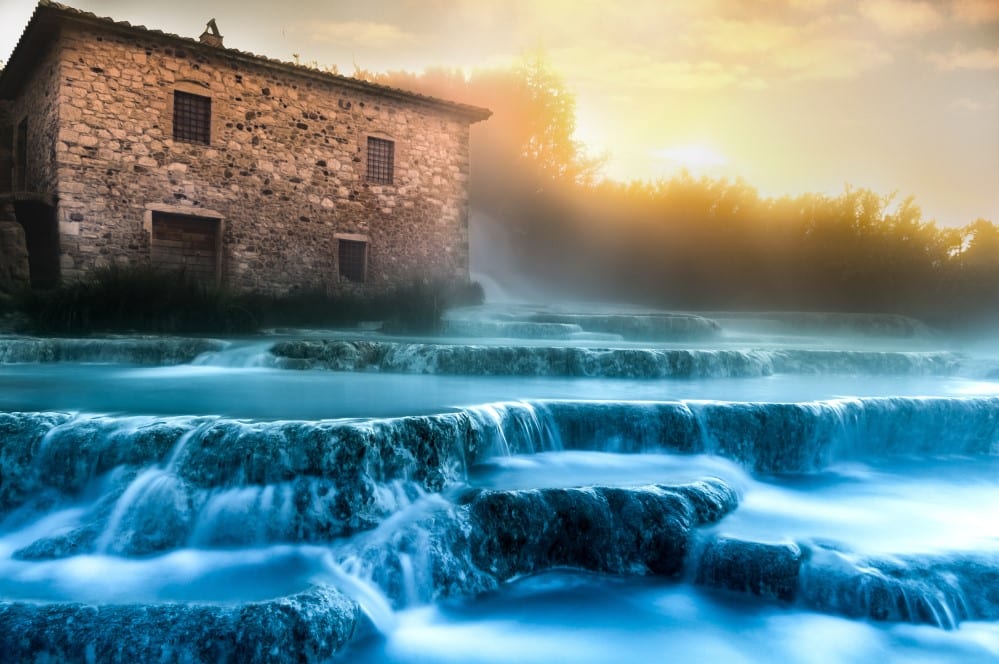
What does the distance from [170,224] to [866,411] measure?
1145cm

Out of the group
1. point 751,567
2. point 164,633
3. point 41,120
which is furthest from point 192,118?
point 751,567

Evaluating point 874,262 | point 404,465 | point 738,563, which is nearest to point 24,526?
point 404,465

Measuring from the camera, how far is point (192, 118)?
12.4m

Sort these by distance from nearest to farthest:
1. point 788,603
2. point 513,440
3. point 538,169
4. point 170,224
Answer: point 788,603
point 513,440
point 170,224
point 538,169

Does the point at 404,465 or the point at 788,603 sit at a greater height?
the point at 404,465

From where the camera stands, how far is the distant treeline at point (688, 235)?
52.3 feet

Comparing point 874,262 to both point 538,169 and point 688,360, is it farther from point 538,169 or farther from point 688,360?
point 538,169

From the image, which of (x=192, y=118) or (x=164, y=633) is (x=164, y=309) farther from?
(x=164, y=633)

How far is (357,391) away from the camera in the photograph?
18.7 ft

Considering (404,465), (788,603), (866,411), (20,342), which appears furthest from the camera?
(20,342)

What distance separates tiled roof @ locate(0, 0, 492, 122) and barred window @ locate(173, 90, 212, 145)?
2.88 ft

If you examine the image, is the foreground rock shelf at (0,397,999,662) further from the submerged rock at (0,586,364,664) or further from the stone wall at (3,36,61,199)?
the stone wall at (3,36,61,199)

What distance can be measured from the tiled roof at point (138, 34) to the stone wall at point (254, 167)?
3.5 inches

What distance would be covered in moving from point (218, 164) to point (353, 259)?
310 cm
